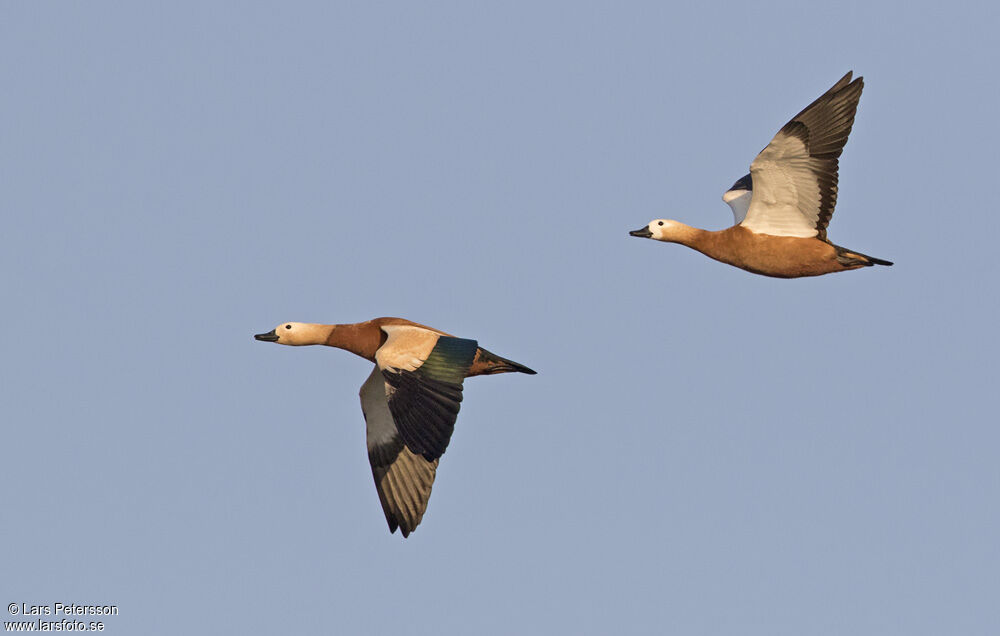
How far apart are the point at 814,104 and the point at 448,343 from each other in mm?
5626

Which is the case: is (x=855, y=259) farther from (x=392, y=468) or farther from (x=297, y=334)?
(x=297, y=334)

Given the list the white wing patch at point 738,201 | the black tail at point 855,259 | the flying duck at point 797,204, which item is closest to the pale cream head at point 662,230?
the flying duck at point 797,204

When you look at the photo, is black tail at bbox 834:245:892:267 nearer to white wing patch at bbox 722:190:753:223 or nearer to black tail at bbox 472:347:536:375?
white wing patch at bbox 722:190:753:223

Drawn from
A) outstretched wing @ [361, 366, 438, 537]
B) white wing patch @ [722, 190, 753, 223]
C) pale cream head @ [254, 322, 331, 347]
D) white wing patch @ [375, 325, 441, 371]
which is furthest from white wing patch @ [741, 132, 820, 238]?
pale cream head @ [254, 322, 331, 347]

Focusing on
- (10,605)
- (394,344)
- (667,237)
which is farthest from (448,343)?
(10,605)

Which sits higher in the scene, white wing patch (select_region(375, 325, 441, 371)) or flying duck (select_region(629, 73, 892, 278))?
flying duck (select_region(629, 73, 892, 278))

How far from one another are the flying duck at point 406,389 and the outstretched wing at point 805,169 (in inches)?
156

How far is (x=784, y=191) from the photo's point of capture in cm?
1806

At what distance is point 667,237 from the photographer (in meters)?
19.0

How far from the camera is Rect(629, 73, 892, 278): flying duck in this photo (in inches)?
689

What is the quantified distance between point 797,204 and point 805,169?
0.53 metres

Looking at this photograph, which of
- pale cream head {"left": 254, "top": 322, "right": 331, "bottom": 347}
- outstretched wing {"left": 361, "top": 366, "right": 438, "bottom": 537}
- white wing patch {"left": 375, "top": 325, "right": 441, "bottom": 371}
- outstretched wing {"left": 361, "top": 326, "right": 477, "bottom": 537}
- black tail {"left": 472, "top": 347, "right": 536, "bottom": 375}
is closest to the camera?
outstretched wing {"left": 361, "top": 326, "right": 477, "bottom": 537}

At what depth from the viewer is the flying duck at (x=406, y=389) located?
15.1 meters

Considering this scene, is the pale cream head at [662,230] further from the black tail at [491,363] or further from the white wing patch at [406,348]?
the white wing patch at [406,348]
